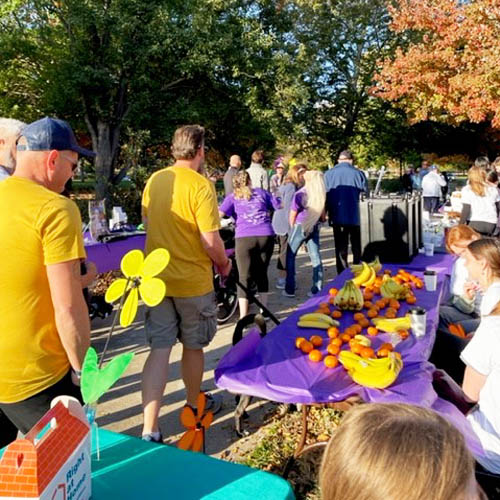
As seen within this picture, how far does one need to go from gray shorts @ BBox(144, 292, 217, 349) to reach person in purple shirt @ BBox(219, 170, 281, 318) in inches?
75.7

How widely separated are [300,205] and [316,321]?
3403 millimetres

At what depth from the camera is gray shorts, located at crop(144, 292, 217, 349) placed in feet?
9.22

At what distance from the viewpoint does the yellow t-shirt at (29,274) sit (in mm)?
1528

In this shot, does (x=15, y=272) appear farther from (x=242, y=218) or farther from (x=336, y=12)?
(x=336, y=12)

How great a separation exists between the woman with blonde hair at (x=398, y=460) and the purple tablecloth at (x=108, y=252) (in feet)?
14.1

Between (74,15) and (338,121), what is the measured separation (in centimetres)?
1419

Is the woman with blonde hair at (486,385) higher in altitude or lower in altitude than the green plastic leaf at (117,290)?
lower

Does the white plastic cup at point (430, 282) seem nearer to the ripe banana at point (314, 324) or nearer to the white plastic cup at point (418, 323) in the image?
the white plastic cup at point (418, 323)

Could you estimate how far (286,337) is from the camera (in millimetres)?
2775

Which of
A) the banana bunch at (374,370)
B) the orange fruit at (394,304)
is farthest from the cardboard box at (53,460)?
the orange fruit at (394,304)

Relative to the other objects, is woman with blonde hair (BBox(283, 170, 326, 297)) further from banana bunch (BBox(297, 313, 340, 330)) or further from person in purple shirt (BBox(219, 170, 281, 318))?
banana bunch (BBox(297, 313, 340, 330))

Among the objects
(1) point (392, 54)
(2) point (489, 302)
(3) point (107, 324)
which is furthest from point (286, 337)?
(1) point (392, 54)

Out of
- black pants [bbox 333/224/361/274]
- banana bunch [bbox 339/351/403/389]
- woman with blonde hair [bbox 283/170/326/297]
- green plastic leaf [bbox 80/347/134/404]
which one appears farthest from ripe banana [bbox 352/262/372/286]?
green plastic leaf [bbox 80/347/134/404]

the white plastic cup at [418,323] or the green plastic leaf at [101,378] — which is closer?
the green plastic leaf at [101,378]
